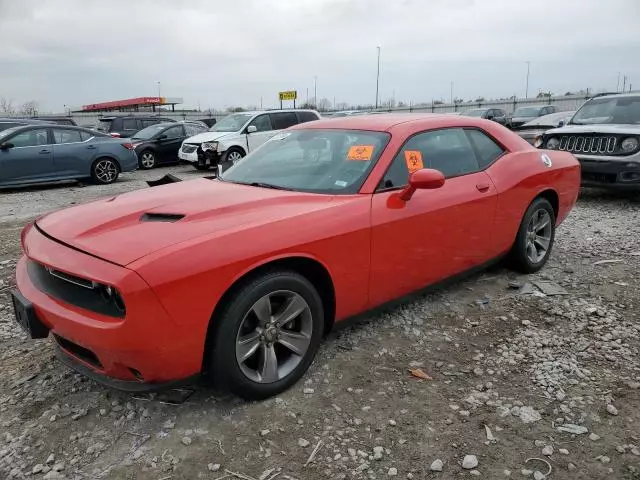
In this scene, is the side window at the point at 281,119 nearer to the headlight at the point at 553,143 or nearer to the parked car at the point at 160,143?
the parked car at the point at 160,143

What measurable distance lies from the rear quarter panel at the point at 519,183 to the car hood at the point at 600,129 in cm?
348

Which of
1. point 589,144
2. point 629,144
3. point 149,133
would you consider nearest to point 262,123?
point 149,133

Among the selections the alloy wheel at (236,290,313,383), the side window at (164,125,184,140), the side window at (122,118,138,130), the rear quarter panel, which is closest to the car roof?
the rear quarter panel

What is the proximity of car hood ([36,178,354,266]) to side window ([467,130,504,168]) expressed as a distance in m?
1.59

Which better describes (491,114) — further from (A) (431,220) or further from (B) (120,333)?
(B) (120,333)

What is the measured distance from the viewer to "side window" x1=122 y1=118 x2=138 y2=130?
62.6 feet

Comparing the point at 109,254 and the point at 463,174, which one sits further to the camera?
the point at 463,174

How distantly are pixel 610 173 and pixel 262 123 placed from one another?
28.0 ft

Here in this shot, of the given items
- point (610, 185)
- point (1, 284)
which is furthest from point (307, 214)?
point (610, 185)

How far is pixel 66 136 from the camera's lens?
11305mm

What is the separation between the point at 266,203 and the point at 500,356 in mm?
1798

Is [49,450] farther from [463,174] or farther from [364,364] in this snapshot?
[463,174]

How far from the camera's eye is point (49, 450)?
2.50 meters

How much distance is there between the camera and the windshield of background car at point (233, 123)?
1359 cm
